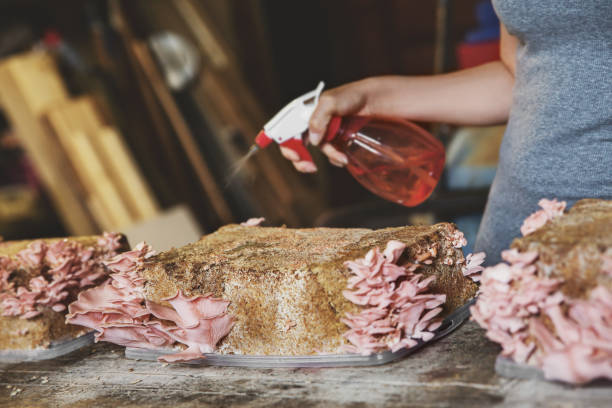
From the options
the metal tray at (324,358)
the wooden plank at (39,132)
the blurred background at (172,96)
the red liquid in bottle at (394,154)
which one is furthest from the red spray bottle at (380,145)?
the wooden plank at (39,132)

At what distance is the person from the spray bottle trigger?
0.06 ft

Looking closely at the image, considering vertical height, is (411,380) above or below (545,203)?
below

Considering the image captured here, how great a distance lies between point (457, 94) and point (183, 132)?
9.64 feet

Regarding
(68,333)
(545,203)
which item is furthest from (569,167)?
(68,333)

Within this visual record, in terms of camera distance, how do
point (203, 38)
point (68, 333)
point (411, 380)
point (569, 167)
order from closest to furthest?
point (411, 380) < point (569, 167) < point (68, 333) < point (203, 38)

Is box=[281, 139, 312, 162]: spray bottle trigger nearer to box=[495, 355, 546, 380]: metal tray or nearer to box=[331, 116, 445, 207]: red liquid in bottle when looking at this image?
box=[331, 116, 445, 207]: red liquid in bottle

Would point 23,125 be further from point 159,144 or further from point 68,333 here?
point 68,333

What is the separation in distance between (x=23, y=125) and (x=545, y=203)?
3540 mm

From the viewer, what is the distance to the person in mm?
1125

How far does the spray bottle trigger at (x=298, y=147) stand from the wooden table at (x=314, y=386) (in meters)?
0.50

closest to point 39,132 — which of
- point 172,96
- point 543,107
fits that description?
point 172,96

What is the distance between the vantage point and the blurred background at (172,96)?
150 inches

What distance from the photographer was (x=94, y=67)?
160 inches

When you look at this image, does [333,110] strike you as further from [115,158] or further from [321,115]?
[115,158]
